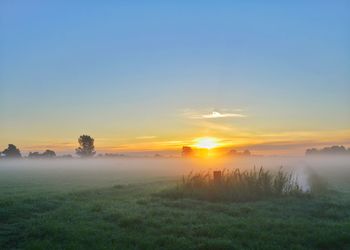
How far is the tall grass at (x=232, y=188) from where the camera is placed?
82.8ft

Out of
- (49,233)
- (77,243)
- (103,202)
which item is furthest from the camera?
(103,202)

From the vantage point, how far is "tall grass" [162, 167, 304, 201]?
25.2 m

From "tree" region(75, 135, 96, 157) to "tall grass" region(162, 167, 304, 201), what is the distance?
123557mm

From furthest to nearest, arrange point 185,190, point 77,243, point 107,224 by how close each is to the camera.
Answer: point 185,190 < point 107,224 < point 77,243

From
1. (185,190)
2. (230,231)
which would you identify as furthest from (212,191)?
(230,231)

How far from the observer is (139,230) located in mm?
16078

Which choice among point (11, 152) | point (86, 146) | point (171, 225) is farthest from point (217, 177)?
point (11, 152)

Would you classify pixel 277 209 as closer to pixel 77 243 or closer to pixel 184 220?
pixel 184 220

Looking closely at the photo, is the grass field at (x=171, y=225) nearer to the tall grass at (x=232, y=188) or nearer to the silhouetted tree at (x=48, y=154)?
the tall grass at (x=232, y=188)

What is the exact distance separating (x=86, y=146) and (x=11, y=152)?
33976 mm

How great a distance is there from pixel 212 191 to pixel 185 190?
69.3 inches

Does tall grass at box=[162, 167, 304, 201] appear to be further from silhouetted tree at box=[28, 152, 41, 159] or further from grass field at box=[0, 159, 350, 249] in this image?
silhouetted tree at box=[28, 152, 41, 159]

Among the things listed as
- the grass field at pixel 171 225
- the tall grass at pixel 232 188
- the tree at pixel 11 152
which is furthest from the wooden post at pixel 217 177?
the tree at pixel 11 152

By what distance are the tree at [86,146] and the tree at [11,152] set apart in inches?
1179
